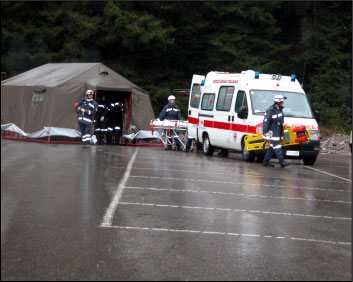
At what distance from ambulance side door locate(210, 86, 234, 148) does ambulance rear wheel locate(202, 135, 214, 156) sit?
0.39 meters

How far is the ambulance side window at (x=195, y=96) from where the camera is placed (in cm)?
2019

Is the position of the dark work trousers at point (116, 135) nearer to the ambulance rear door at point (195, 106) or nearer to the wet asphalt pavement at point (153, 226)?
the ambulance rear door at point (195, 106)

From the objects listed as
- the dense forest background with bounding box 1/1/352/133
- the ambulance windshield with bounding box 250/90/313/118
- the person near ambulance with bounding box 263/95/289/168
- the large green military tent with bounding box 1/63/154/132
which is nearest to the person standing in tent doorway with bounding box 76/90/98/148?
the large green military tent with bounding box 1/63/154/132

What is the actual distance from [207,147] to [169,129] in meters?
2.21

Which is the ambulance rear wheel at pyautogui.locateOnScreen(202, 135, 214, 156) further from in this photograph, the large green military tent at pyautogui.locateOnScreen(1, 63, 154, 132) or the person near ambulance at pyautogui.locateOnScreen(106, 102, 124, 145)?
the person near ambulance at pyautogui.locateOnScreen(106, 102, 124, 145)

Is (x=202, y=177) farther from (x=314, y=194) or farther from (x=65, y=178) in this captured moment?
(x=65, y=178)

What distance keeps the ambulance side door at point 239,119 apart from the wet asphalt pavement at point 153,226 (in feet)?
19.9

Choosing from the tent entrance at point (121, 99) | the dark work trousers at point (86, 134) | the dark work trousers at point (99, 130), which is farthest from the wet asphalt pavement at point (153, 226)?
the tent entrance at point (121, 99)

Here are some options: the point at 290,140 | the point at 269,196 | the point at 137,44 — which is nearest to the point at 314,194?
the point at 269,196

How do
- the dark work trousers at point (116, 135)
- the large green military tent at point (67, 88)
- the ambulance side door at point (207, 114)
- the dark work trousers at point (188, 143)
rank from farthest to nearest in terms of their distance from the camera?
the dark work trousers at point (116, 135), the large green military tent at point (67, 88), the dark work trousers at point (188, 143), the ambulance side door at point (207, 114)

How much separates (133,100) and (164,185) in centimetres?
1424

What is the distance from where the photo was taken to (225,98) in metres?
17.8

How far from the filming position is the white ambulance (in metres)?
15.8

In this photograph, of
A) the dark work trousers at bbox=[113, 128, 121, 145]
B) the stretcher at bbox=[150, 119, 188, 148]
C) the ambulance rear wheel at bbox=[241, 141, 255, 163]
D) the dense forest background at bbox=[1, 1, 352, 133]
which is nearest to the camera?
the ambulance rear wheel at bbox=[241, 141, 255, 163]
